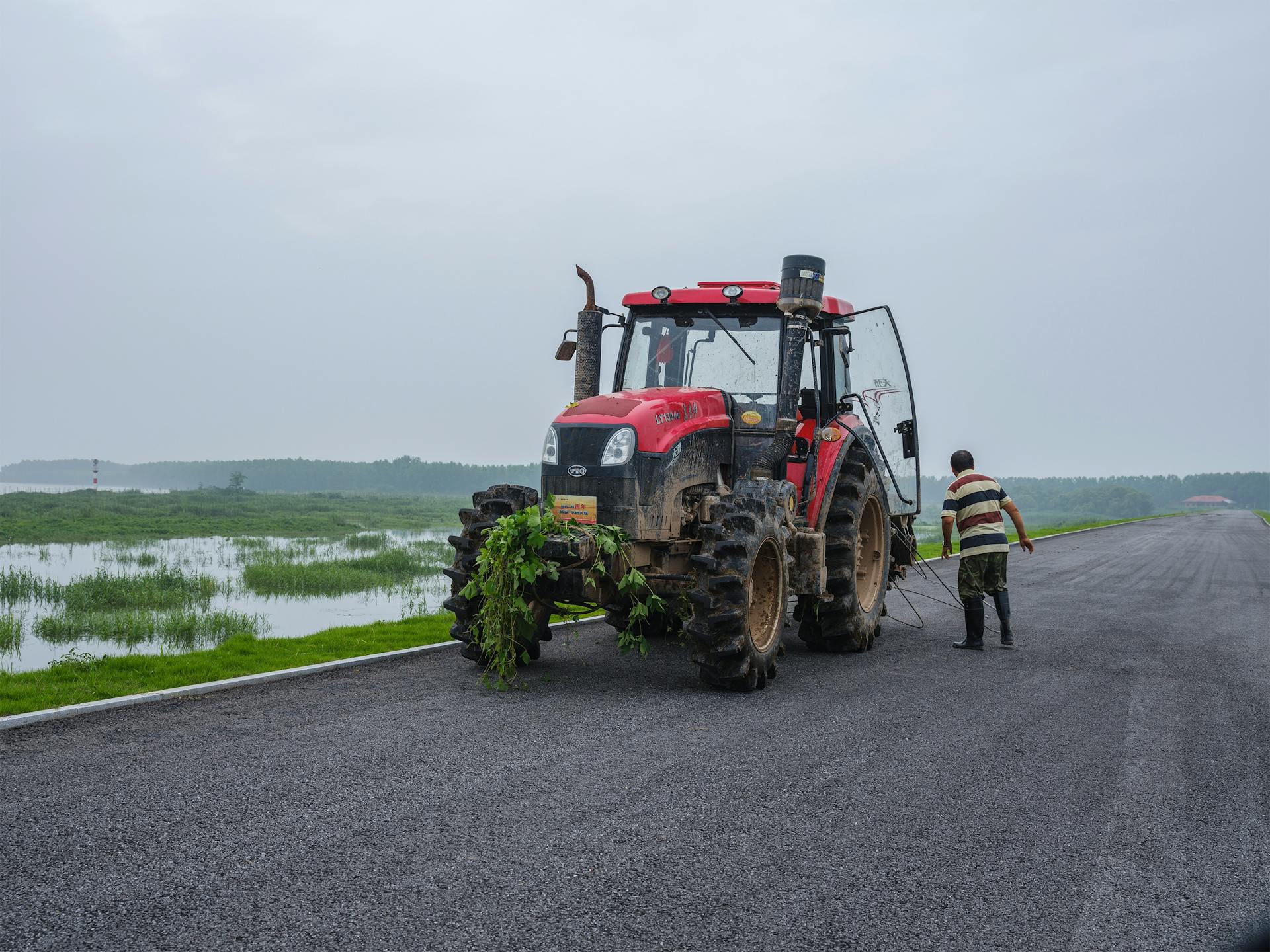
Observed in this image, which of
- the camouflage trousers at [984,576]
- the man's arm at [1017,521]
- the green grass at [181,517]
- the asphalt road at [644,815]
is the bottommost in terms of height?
the asphalt road at [644,815]

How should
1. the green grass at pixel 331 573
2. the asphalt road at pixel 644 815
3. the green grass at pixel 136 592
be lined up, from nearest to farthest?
1. the asphalt road at pixel 644 815
2. the green grass at pixel 136 592
3. the green grass at pixel 331 573

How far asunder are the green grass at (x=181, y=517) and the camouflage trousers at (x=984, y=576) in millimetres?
15974

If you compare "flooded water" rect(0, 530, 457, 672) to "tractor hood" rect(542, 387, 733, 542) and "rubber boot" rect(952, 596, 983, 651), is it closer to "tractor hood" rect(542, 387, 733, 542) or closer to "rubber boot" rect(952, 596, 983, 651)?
"tractor hood" rect(542, 387, 733, 542)

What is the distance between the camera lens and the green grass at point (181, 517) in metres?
29.7

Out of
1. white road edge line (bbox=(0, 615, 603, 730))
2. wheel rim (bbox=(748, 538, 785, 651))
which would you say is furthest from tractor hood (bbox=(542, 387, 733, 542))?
white road edge line (bbox=(0, 615, 603, 730))

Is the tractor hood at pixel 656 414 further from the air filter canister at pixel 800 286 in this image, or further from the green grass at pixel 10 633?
the green grass at pixel 10 633

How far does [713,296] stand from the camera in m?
8.65

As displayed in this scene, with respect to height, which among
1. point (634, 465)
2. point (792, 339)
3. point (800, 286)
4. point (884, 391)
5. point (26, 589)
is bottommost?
point (26, 589)

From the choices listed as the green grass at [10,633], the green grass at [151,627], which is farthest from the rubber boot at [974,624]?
the green grass at [10,633]

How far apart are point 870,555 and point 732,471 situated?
2.58 metres

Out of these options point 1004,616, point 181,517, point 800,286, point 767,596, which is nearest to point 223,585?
point 767,596

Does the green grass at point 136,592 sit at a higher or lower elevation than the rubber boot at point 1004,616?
lower

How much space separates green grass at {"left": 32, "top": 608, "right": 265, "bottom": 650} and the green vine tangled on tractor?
5028 mm

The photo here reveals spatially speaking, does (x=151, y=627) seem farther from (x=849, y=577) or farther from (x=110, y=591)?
(x=849, y=577)
